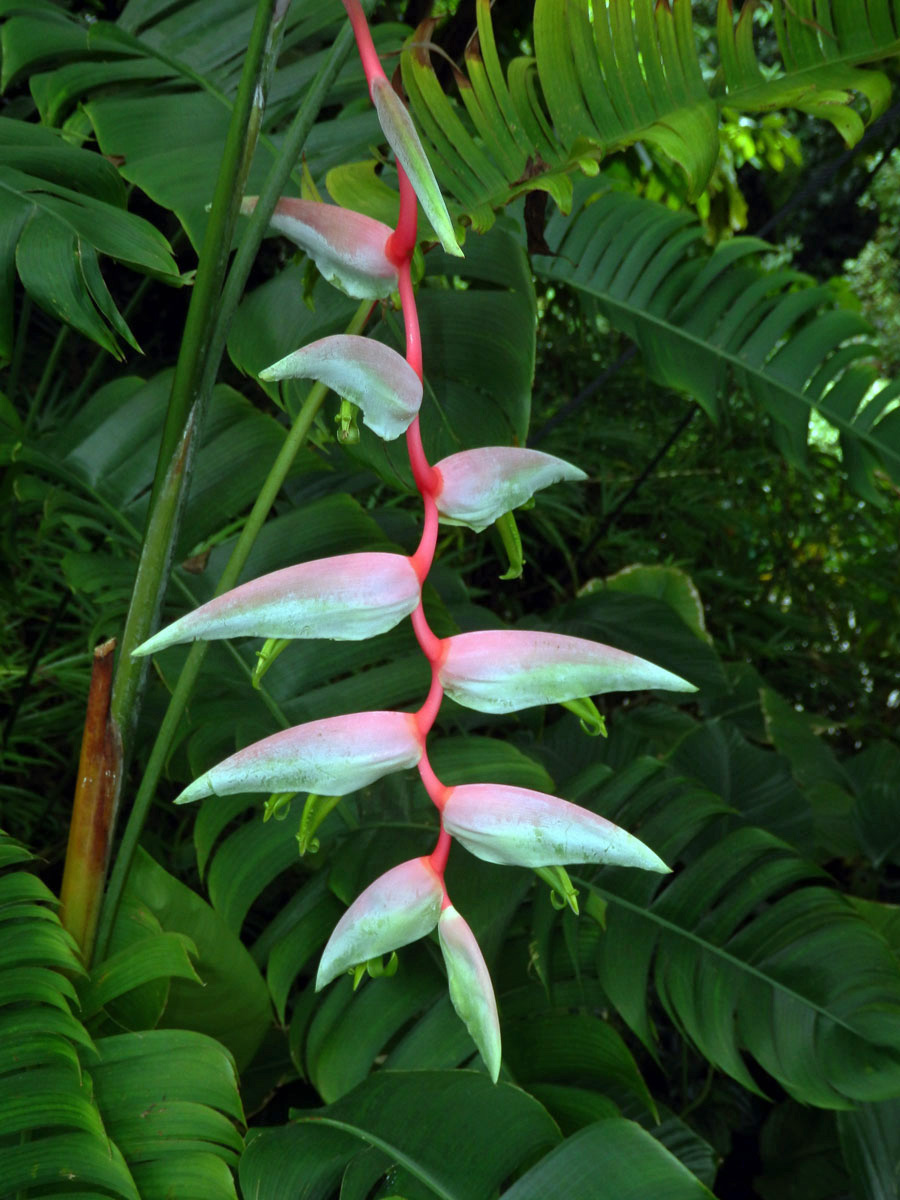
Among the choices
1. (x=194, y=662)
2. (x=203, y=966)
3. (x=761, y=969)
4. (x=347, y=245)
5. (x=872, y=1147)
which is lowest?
(x=872, y=1147)

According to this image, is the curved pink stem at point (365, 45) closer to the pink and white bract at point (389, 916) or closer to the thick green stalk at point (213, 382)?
the thick green stalk at point (213, 382)

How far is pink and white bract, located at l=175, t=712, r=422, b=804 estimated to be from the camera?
0.90 feet

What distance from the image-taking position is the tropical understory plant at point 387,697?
0.30m

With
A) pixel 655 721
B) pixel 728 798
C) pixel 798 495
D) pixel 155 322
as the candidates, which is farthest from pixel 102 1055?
pixel 798 495

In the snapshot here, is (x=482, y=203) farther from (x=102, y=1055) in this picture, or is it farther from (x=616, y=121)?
(x=102, y=1055)

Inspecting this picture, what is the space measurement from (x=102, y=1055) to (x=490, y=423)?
1.48 ft

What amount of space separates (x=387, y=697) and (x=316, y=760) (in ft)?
1.54

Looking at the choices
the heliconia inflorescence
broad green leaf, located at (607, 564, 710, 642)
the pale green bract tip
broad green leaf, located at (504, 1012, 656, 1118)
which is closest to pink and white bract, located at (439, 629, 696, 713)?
the heliconia inflorescence

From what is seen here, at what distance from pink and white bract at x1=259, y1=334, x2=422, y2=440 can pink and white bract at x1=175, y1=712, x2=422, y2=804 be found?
0.09m

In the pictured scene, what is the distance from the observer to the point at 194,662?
1.84 feet

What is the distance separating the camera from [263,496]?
1.85 feet

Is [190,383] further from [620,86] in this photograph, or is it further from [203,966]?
[203,966]

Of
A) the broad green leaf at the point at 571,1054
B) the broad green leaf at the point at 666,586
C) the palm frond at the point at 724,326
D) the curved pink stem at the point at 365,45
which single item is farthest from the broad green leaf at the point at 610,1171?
the broad green leaf at the point at 666,586

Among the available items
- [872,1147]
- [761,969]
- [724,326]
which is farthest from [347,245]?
[724,326]
